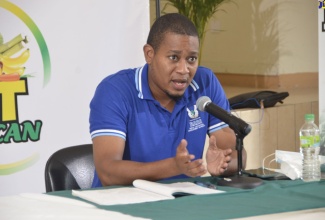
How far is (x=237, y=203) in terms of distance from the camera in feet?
7.45

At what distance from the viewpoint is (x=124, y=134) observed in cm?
279

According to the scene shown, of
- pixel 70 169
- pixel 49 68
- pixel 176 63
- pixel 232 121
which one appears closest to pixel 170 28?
pixel 176 63

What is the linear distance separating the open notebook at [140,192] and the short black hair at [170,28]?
0.62m

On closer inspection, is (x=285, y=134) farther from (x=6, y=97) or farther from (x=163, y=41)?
(x=163, y=41)

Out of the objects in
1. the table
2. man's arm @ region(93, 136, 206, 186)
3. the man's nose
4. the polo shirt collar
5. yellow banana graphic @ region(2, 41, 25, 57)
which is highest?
yellow banana graphic @ region(2, 41, 25, 57)

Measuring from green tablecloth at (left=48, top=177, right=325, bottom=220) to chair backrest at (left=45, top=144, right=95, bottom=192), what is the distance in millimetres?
312

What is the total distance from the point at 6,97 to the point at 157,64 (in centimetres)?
106

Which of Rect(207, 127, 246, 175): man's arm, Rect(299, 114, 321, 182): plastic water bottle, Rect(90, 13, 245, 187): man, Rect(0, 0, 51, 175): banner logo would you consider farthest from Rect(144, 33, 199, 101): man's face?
Rect(0, 0, 51, 175): banner logo

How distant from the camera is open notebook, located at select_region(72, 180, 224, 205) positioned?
7.51 ft

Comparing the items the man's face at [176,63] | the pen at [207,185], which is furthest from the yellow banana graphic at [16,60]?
the pen at [207,185]

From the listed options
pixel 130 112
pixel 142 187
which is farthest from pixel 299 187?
pixel 130 112

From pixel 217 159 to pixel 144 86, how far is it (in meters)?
0.44

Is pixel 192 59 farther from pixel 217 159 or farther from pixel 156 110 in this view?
pixel 217 159

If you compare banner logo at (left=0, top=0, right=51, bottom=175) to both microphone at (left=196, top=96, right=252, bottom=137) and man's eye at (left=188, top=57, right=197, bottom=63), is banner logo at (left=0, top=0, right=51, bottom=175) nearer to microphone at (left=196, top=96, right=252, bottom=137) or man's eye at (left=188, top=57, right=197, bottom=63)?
man's eye at (left=188, top=57, right=197, bottom=63)
